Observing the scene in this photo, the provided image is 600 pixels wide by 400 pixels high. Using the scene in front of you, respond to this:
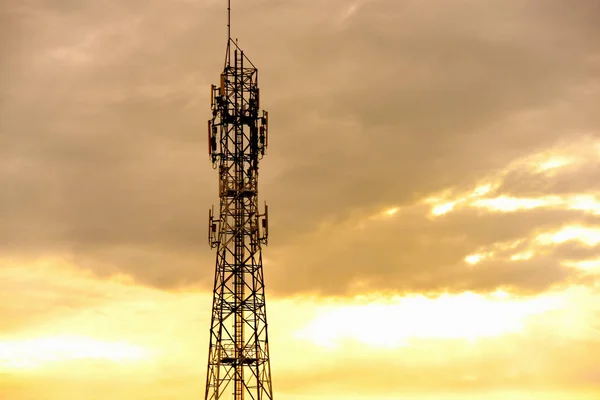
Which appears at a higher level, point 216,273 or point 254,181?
point 254,181

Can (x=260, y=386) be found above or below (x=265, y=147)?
below

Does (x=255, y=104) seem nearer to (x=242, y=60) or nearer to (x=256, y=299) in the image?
(x=242, y=60)

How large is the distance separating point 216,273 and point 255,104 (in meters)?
18.7

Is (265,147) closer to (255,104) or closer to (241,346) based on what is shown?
(255,104)

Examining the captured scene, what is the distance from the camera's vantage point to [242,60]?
15450 cm

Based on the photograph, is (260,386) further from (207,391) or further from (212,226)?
(212,226)

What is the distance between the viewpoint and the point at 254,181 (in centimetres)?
15275

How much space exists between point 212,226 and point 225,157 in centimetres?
755

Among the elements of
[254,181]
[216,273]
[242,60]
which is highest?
[242,60]

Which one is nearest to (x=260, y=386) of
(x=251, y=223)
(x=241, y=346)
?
(x=241, y=346)

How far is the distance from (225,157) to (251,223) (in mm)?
7596

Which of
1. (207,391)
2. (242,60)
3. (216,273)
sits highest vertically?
(242,60)

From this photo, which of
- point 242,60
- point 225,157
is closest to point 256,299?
point 225,157

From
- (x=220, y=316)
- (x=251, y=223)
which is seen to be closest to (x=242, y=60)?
(x=251, y=223)
